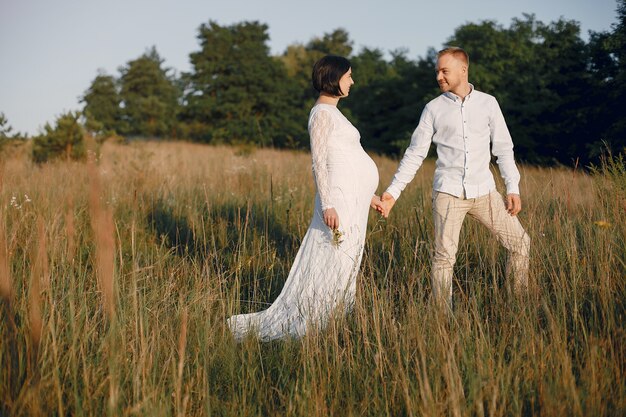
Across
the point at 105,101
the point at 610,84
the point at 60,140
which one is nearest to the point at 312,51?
the point at 105,101

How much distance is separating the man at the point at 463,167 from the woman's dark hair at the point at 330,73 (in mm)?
692

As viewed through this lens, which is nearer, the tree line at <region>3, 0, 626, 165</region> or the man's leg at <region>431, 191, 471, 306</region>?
the man's leg at <region>431, 191, 471, 306</region>

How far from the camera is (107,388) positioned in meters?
2.21

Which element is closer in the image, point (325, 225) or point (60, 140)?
point (325, 225)

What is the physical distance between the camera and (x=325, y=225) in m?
3.63

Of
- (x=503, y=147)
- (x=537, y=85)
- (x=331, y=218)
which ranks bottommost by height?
(x=331, y=218)

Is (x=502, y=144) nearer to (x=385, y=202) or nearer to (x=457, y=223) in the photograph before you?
(x=457, y=223)

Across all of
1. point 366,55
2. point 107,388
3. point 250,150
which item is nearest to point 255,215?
point 107,388

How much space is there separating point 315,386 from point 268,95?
30.5m

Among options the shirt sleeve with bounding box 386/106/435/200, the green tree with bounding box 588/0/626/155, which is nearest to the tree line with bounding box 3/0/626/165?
the green tree with bounding box 588/0/626/155

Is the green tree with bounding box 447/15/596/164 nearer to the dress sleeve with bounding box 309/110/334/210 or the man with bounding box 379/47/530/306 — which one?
the man with bounding box 379/47/530/306

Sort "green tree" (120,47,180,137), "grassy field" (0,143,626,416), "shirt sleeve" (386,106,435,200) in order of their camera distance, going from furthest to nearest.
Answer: "green tree" (120,47,180,137)
"shirt sleeve" (386,106,435,200)
"grassy field" (0,143,626,416)

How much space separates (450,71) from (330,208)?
128 cm

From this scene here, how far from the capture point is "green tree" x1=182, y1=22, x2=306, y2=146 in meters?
31.4
